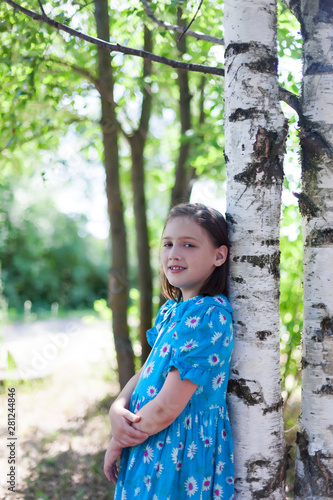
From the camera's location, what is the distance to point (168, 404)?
1412 mm

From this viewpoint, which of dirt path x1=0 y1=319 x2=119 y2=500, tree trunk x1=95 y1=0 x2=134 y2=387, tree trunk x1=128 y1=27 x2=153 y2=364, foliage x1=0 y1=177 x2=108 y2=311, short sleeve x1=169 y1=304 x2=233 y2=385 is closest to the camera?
short sleeve x1=169 y1=304 x2=233 y2=385

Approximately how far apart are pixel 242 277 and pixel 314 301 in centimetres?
30

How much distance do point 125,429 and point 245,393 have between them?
439 millimetres

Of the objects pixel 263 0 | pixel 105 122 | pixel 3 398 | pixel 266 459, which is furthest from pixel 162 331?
pixel 3 398

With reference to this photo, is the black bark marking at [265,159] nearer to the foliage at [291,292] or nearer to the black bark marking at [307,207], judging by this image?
the black bark marking at [307,207]

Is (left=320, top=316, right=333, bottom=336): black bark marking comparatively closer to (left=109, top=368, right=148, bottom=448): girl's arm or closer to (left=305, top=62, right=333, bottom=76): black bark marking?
(left=109, top=368, right=148, bottom=448): girl's arm

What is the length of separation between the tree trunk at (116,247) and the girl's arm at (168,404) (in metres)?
2.15

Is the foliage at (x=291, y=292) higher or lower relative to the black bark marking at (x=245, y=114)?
lower

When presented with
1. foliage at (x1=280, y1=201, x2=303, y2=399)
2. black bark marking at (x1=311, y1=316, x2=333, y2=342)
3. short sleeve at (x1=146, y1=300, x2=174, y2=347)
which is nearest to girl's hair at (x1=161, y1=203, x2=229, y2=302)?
short sleeve at (x1=146, y1=300, x2=174, y2=347)

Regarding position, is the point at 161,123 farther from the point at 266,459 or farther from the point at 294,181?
the point at 266,459

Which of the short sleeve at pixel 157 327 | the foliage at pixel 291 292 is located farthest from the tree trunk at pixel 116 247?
the short sleeve at pixel 157 327

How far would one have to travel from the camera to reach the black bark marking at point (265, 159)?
5.18 feet

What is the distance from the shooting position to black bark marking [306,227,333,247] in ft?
5.39

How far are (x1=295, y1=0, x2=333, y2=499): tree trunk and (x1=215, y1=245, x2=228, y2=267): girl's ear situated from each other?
1.11ft
